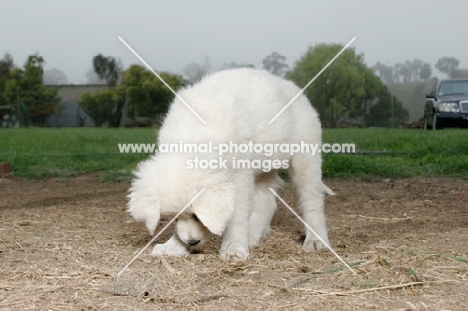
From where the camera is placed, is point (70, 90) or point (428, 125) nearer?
point (428, 125)

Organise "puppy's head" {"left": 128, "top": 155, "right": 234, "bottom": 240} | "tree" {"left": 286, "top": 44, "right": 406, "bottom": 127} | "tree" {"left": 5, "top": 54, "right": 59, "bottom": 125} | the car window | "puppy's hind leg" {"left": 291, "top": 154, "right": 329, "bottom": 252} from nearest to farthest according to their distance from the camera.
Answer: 1. "puppy's head" {"left": 128, "top": 155, "right": 234, "bottom": 240}
2. "puppy's hind leg" {"left": 291, "top": 154, "right": 329, "bottom": 252}
3. "tree" {"left": 286, "top": 44, "right": 406, "bottom": 127}
4. the car window
5. "tree" {"left": 5, "top": 54, "right": 59, "bottom": 125}

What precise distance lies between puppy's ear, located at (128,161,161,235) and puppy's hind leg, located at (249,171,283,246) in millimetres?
1086

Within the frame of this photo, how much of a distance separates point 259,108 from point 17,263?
5.87 ft

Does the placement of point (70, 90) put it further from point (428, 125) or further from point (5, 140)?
point (428, 125)

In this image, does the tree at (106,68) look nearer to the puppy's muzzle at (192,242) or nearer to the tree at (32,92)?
the tree at (32,92)

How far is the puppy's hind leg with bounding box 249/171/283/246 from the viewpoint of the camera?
4881 millimetres

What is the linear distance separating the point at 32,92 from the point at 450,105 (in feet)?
54.6

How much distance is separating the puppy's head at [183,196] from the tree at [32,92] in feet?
71.9

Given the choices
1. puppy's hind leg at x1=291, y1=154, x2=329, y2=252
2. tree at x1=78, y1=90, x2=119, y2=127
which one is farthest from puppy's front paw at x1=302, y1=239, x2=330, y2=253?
tree at x1=78, y1=90, x2=119, y2=127

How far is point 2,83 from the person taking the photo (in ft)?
84.6

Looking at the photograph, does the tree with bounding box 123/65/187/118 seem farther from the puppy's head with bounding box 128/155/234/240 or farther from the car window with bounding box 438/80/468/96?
the puppy's head with bounding box 128/155/234/240

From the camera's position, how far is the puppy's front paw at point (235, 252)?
4.06 m

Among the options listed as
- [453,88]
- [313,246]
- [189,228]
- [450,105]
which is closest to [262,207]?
[313,246]

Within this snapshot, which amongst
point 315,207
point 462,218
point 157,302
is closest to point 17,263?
point 157,302
